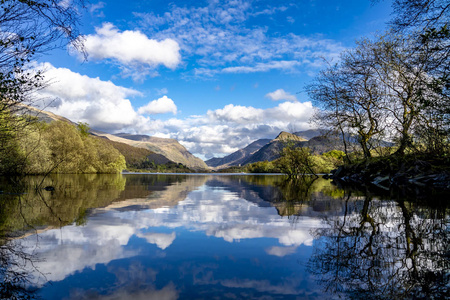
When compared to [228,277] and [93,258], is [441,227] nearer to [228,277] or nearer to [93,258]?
[228,277]

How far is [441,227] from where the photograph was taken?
17.7 ft

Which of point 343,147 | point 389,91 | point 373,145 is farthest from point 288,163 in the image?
point 389,91

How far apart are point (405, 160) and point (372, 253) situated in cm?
1846

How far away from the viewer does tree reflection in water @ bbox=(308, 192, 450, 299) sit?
2.78m

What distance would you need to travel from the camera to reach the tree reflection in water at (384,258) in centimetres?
278

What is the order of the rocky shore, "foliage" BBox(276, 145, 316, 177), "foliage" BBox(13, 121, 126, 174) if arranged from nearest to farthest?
1. the rocky shore
2. "foliage" BBox(276, 145, 316, 177)
3. "foliage" BBox(13, 121, 126, 174)

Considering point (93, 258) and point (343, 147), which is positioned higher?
point (343, 147)

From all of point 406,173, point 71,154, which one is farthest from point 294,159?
point 71,154

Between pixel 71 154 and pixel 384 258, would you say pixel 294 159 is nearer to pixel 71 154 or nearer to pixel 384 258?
pixel 384 258

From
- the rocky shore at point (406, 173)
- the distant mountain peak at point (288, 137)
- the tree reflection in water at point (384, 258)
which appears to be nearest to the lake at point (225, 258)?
the tree reflection in water at point (384, 258)

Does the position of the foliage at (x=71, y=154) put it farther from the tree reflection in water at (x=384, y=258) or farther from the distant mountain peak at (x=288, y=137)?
the tree reflection in water at (x=384, y=258)

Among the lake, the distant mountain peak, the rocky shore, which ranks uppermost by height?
the distant mountain peak

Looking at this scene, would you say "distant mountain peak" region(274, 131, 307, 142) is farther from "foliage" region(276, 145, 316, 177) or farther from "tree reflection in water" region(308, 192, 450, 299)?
"tree reflection in water" region(308, 192, 450, 299)

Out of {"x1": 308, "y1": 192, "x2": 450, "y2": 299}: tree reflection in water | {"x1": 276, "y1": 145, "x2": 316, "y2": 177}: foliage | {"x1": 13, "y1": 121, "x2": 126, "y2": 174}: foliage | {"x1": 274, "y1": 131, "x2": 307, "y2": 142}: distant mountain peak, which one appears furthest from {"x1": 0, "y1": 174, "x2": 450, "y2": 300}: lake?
{"x1": 13, "y1": 121, "x2": 126, "y2": 174}: foliage
